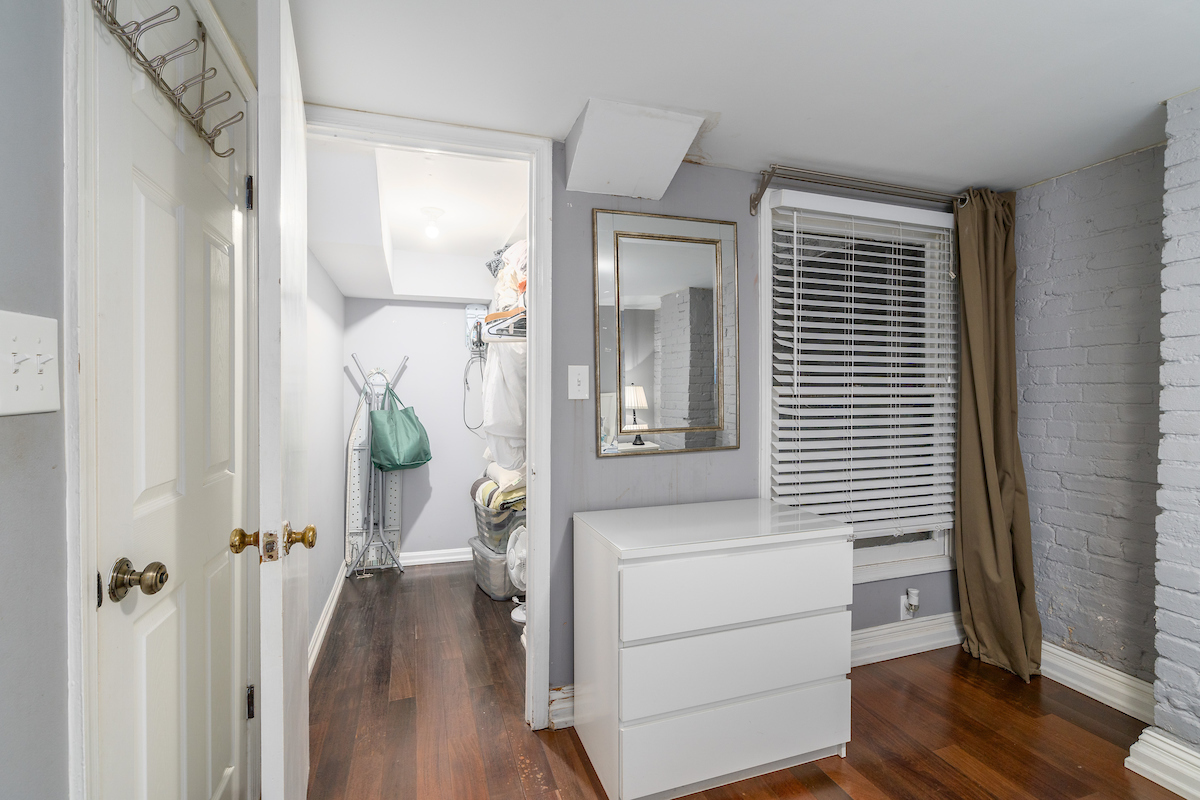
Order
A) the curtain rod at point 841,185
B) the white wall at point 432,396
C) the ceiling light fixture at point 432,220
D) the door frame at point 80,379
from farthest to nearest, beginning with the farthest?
the white wall at point 432,396
the ceiling light fixture at point 432,220
the curtain rod at point 841,185
the door frame at point 80,379

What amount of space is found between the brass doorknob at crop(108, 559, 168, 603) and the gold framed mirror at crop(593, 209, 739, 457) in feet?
4.68

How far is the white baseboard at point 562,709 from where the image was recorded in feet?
6.86

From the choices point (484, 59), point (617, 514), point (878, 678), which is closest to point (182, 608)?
point (617, 514)

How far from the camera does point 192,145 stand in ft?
4.04

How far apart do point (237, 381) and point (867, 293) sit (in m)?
2.55

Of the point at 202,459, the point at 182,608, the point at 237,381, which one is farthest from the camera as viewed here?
the point at 237,381

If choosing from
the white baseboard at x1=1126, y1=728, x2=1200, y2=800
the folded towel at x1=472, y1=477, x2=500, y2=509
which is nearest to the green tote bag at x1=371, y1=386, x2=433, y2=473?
the folded towel at x1=472, y1=477, x2=500, y2=509

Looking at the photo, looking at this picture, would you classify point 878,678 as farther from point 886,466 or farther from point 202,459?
point 202,459

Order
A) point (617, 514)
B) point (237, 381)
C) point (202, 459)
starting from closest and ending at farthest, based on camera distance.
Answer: point (202, 459), point (237, 381), point (617, 514)

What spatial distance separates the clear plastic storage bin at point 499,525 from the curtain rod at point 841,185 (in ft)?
6.82

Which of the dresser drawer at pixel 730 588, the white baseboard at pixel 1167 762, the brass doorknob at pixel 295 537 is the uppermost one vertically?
the brass doorknob at pixel 295 537

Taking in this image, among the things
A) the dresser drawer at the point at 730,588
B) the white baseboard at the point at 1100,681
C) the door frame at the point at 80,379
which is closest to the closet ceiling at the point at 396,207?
the door frame at the point at 80,379

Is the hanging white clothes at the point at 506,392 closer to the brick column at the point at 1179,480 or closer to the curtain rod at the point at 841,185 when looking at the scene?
the curtain rod at the point at 841,185

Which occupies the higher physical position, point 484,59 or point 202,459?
point 484,59
